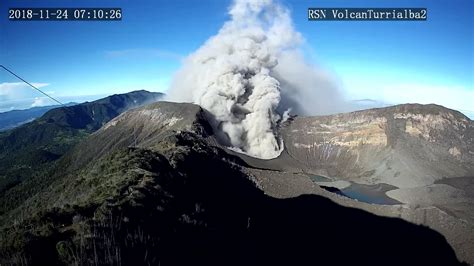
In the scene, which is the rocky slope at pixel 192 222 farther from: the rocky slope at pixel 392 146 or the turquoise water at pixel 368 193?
the rocky slope at pixel 392 146

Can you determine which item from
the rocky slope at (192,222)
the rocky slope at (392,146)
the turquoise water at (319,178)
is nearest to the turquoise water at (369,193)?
the rocky slope at (392,146)

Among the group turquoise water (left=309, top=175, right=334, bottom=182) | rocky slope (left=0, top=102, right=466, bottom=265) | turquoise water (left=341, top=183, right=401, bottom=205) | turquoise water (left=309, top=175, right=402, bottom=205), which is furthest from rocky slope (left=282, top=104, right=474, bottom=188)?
rocky slope (left=0, top=102, right=466, bottom=265)

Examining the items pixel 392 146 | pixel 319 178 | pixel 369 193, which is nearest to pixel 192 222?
pixel 369 193

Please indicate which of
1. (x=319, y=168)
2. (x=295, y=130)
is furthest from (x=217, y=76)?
(x=319, y=168)

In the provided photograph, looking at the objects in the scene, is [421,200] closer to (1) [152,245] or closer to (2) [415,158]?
(2) [415,158]

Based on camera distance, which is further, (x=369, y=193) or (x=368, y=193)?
(x=368, y=193)

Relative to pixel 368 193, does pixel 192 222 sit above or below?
above

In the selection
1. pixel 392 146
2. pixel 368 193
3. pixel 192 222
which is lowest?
pixel 368 193

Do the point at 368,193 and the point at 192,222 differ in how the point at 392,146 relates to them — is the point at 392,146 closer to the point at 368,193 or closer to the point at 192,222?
the point at 368,193

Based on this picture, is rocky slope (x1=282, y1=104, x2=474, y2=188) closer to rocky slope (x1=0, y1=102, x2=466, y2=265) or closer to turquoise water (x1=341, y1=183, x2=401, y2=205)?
turquoise water (x1=341, y1=183, x2=401, y2=205)
